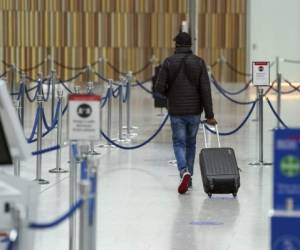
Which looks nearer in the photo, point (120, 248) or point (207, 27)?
point (120, 248)

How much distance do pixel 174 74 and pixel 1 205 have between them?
19.2 feet

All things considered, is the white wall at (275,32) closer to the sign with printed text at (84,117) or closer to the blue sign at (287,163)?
the sign with printed text at (84,117)

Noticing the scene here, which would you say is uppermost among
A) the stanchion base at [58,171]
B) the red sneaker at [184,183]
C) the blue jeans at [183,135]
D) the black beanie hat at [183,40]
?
the black beanie hat at [183,40]

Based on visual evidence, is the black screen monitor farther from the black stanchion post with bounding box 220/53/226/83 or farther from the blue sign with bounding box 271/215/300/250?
the black stanchion post with bounding box 220/53/226/83

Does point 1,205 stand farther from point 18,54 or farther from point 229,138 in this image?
point 18,54

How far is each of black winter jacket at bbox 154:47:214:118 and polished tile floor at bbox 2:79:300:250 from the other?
3.30ft

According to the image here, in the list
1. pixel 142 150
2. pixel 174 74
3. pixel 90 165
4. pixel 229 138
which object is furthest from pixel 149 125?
pixel 90 165

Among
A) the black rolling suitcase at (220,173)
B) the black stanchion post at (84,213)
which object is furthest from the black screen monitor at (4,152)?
the black rolling suitcase at (220,173)

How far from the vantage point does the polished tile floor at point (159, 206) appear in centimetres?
903

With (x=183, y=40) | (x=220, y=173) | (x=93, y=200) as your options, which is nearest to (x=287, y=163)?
(x=93, y=200)

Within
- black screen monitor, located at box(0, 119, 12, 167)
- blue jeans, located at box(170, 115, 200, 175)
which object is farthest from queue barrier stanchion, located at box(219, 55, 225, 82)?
black screen monitor, located at box(0, 119, 12, 167)

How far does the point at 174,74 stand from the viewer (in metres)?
11.8

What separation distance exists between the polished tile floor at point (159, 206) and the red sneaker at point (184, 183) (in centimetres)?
11

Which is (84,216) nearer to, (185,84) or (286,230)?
(286,230)
